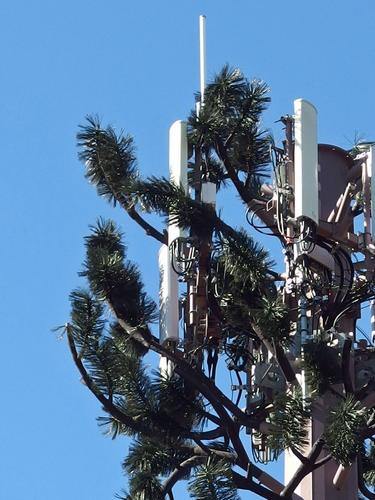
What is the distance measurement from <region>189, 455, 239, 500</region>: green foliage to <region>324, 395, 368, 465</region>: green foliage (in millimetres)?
1142

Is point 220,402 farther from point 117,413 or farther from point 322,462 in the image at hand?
point 322,462

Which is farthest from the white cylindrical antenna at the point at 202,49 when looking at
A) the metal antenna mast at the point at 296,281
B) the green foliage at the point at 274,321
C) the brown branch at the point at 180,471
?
the brown branch at the point at 180,471

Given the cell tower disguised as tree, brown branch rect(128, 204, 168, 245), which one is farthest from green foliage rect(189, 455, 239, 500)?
brown branch rect(128, 204, 168, 245)

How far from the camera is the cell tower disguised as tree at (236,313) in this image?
2386 cm

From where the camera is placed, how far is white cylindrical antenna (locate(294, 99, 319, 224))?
24.0 m

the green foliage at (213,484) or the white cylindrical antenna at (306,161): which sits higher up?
the white cylindrical antenna at (306,161)

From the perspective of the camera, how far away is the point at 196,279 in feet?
81.7

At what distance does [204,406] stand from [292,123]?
3.45 meters

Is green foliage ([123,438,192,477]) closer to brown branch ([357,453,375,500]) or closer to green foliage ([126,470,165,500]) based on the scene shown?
green foliage ([126,470,165,500])

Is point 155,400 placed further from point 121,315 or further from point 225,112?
point 225,112

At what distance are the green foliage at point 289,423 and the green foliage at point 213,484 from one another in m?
0.62

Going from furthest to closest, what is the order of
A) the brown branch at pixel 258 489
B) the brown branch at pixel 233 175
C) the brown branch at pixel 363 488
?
the brown branch at pixel 363 488 < the brown branch at pixel 233 175 < the brown branch at pixel 258 489

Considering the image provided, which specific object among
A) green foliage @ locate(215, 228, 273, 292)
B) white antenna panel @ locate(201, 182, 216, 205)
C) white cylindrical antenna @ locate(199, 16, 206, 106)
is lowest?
green foliage @ locate(215, 228, 273, 292)

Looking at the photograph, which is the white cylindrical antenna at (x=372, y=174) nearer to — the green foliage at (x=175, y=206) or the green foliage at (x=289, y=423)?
the green foliage at (x=175, y=206)
